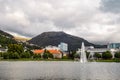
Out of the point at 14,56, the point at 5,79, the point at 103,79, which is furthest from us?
the point at 14,56

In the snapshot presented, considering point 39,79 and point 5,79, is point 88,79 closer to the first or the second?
point 39,79

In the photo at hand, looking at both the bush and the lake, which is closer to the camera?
the lake

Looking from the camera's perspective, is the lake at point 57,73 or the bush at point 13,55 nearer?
the lake at point 57,73

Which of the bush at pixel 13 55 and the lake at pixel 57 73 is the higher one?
the bush at pixel 13 55

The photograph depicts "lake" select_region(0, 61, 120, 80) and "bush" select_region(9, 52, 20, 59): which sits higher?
"bush" select_region(9, 52, 20, 59)

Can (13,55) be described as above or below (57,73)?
above

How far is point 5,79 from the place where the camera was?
46.8 m

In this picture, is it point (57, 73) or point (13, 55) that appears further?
point (13, 55)

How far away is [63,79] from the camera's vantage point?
159 ft

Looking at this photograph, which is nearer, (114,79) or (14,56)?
(114,79)

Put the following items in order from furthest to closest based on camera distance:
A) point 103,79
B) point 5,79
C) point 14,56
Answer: point 14,56 → point 103,79 → point 5,79

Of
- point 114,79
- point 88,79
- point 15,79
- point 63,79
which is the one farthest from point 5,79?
point 114,79

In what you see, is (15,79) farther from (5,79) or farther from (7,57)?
(7,57)

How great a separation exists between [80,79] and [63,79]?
2920mm
